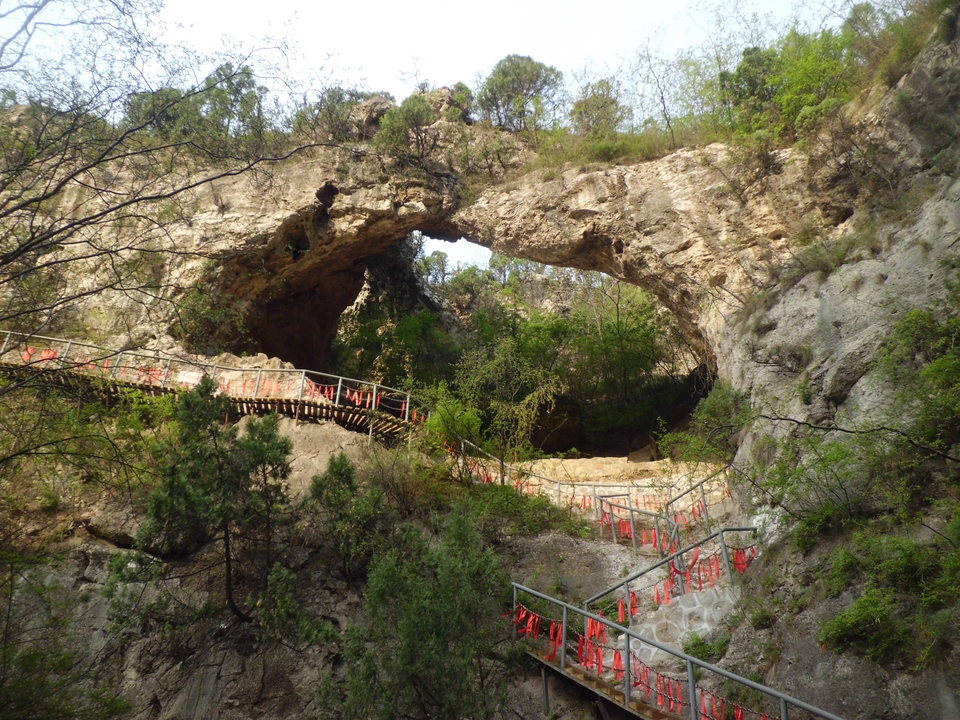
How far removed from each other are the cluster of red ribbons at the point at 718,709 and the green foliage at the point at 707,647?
2.47 ft

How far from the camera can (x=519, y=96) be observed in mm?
20812

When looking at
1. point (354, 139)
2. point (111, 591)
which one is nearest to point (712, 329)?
point (111, 591)

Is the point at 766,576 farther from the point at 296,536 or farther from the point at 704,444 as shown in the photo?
the point at 296,536

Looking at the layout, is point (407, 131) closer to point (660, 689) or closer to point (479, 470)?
point (479, 470)

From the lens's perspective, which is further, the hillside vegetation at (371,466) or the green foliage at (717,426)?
the green foliage at (717,426)

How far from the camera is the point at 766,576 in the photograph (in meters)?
7.52

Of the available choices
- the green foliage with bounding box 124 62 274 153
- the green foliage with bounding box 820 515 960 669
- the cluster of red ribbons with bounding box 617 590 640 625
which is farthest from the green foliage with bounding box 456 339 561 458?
the green foliage with bounding box 124 62 274 153

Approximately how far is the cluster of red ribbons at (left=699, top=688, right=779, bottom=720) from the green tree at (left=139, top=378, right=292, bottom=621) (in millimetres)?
5336

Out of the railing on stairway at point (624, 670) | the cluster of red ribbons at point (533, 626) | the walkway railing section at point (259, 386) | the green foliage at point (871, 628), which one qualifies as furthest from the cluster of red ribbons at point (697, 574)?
the walkway railing section at point (259, 386)

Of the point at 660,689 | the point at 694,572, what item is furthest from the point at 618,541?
the point at 660,689

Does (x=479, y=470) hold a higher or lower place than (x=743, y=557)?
higher

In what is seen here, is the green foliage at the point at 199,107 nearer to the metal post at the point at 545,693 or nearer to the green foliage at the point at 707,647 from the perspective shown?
the metal post at the point at 545,693

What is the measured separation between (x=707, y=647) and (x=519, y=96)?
1735 cm

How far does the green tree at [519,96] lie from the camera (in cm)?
2027
